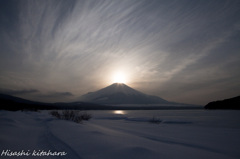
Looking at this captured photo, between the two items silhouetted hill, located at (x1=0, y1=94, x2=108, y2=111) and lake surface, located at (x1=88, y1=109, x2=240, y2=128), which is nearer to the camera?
lake surface, located at (x1=88, y1=109, x2=240, y2=128)

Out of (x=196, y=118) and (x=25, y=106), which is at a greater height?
(x=25, y=106)

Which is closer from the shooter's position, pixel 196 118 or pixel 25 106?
pixel 196 118

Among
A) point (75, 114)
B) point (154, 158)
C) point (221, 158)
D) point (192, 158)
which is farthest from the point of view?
point (75, 114)

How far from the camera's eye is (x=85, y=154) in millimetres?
2908

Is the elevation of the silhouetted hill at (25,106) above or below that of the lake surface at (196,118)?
above

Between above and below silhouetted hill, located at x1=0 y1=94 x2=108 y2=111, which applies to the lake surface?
below

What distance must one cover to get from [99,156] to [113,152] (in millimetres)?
375

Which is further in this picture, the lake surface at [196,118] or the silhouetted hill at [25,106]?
the silhouetted hill at [25,106]

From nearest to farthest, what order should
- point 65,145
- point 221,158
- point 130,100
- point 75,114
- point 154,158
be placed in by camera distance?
point 154,158, point 221,158, point 65,145, point 75,114, point 130,100

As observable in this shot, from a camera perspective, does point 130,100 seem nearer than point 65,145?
No

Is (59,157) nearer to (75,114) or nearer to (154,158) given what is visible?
(154,158)

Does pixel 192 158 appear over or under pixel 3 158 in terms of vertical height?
under

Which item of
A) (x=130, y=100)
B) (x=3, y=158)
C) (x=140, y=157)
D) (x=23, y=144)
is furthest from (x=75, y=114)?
(x=130, y=100)

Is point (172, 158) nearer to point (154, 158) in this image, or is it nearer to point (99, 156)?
point (154, 158)
